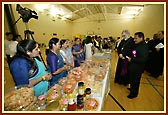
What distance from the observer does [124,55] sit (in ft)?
7.45

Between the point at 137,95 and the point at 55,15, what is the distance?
692 cm

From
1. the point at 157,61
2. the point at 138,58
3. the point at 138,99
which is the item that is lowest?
the point at 138,99

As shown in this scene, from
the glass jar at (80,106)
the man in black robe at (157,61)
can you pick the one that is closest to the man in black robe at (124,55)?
the man in black robe at (157,61)

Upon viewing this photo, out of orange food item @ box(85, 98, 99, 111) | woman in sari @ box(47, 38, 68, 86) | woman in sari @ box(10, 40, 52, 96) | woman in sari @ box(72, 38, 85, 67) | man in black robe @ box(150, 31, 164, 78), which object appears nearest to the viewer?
orange food item @ box(85, 98, 99, 111)

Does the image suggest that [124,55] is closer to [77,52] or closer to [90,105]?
[77,52]

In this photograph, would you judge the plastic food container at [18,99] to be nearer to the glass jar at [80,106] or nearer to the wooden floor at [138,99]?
the glass jar at [80,106]

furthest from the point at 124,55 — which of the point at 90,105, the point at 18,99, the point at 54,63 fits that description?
the point at 18,99

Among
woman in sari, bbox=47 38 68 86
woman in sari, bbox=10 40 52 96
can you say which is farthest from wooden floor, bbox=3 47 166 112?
woman in sari, bbox=10 40 52 96

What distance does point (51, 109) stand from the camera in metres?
0.78

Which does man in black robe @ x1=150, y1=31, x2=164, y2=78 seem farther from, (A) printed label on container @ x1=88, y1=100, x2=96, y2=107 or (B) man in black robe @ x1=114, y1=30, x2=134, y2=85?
(A) printed label on container @ x1=88, y1=100, x2=96, y2=107

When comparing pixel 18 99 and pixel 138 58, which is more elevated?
pixel 138 58

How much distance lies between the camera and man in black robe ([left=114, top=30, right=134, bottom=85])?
2.18 meters

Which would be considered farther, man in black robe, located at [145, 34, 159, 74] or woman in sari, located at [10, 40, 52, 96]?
man in black robe, located at [145, 34, 159, 74]

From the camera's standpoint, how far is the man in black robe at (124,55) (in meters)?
2.18
